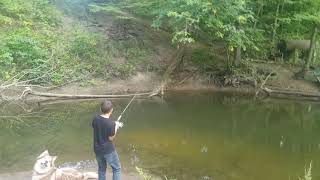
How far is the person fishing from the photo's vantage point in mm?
7328

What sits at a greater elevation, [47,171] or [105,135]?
[105,135]

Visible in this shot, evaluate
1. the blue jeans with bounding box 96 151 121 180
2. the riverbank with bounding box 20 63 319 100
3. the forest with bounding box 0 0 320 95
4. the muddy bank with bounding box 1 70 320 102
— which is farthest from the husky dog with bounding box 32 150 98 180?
the riverbank with bounding box 20 63 319 100

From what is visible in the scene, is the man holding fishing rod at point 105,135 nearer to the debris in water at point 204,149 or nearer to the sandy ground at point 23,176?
the sandy ground at point 23,176

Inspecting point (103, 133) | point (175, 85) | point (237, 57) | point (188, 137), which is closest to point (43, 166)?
point (103, 133)

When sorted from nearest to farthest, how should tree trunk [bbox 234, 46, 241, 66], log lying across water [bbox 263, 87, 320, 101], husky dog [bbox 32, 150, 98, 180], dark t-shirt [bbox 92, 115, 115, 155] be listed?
dark t-shirt [bbox 92, 115, 115, 155], husky dog [bbox 32, 150, 98, 180], log lying across water [bbox 263, 87, 320, 101], tree trunk [bbox 234, 46, 241, 66]

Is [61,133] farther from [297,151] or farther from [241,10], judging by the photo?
[241,10]

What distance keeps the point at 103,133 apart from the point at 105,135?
5 cm

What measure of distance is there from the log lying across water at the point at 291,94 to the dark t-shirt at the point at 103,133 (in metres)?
13.5

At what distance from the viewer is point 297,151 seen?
12.8 m

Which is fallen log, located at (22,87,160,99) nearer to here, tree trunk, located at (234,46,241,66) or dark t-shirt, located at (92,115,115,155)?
tree trunk, located at (234,46,241,66)

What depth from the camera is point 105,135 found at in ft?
24.4

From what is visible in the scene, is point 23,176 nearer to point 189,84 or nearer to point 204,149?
point 204,149

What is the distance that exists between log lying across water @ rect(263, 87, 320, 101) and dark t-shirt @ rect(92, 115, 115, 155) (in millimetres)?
13486

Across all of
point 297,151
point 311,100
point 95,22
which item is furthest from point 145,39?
point 297,151
